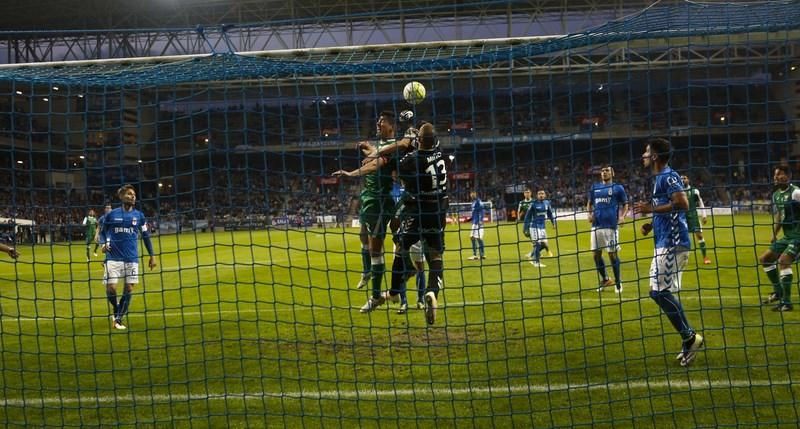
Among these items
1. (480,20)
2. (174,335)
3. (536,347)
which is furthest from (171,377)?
(480,20)

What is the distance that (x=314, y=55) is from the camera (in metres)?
7.34

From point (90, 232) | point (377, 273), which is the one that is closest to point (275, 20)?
point (90, 232)

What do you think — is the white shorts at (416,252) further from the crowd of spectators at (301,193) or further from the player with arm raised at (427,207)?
the crowd of spectators at (301,193)

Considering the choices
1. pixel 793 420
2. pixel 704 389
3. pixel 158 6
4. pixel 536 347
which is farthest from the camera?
pixel 158 6

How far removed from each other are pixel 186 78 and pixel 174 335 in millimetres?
3721

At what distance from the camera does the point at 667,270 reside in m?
7.23

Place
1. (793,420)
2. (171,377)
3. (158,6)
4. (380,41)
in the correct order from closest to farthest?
(793,420), (171,377), (158,6), (380,41)

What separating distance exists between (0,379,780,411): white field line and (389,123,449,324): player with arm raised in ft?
3.43

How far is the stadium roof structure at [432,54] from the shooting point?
22.1ft

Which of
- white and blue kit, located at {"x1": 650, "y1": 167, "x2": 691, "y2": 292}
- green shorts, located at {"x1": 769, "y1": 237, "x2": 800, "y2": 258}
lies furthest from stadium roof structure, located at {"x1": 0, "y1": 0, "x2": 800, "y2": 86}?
green shorts, located at {"x1": 769, "y1": 237, "x2": 800, "y2": 258}

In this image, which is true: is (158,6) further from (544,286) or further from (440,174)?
(440,174)

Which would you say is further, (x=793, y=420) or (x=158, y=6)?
(x=158, y=6)

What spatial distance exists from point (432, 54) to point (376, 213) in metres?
2.09

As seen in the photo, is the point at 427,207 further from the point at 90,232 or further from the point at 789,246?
the point at 90,232
